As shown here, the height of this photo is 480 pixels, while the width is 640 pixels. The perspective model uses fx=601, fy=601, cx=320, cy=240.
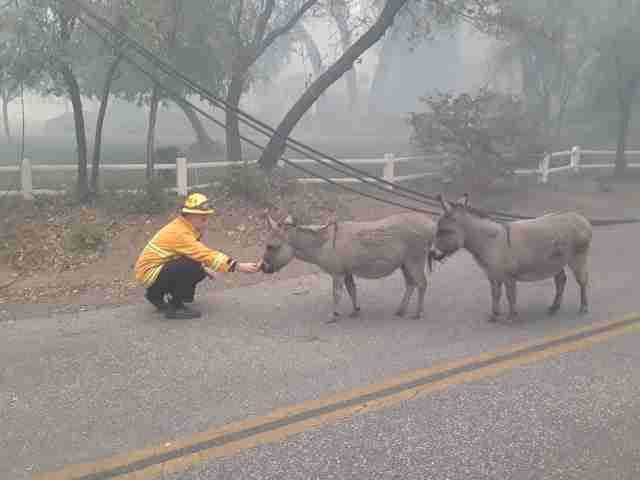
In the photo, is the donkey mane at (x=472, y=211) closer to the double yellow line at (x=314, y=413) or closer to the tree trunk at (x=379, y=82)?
the double yellow line at (x=314, y=413)

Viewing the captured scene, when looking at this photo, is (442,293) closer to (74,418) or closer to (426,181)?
(74,418)

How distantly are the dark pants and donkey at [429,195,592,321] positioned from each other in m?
2.52

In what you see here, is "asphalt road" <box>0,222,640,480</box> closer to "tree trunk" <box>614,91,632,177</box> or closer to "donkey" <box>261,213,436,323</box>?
"donkey" <box>261,213,436,323</box>

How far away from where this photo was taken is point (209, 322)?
6387mm

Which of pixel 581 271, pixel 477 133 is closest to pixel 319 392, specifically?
pixel 581 271

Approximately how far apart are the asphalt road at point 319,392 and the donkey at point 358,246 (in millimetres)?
537

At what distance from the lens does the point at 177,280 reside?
20.9 feet

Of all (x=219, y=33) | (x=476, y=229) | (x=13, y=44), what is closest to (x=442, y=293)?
(x=476, y=229)

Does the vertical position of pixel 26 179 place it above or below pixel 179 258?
above

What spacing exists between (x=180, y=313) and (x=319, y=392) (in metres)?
2.43

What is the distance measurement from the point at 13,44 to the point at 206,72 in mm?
8112

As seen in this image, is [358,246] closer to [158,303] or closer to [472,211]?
[472,211]

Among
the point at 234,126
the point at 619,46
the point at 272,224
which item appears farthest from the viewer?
the point at 619,46

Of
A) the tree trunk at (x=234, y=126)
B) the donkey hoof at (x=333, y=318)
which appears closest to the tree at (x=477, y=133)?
the tree trunk at (x=234, y=126)
